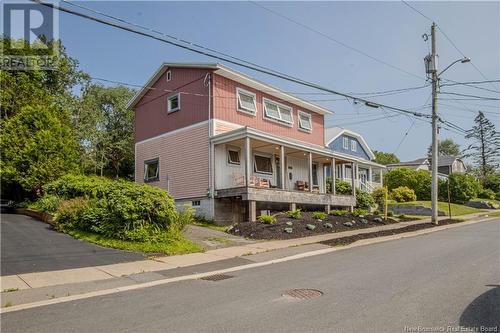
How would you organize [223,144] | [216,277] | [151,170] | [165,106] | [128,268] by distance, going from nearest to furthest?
[216,277] → [128,268] → [223,144] → [165,106] → [151,170]

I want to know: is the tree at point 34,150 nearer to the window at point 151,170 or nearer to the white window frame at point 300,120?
the window at point 151,170

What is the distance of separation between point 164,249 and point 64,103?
75.7 feet

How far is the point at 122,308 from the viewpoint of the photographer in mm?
6637

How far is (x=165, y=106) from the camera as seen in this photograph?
80.0 feet

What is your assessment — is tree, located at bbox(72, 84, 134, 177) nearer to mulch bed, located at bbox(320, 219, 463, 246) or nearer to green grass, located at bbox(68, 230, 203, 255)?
green grass, located at bbox(68, 230, 203, 255)

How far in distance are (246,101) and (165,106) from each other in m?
4.64

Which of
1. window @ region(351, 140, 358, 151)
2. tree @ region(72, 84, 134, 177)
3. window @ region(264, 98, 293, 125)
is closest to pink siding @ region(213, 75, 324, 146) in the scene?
window @ region(264, 98, 293, 125)

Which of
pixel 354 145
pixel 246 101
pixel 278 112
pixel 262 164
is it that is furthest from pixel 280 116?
pixel 354 145

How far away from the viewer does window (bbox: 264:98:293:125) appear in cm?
2478

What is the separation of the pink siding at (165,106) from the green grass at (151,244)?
950cm

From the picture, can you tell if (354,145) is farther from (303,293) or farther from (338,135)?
(303,293)

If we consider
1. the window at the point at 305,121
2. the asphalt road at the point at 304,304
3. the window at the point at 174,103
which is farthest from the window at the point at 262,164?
the asphalt road at the point at 304,304

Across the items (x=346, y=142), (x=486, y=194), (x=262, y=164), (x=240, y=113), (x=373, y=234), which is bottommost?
(x=373, y=234)

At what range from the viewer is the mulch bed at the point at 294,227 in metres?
16.3
